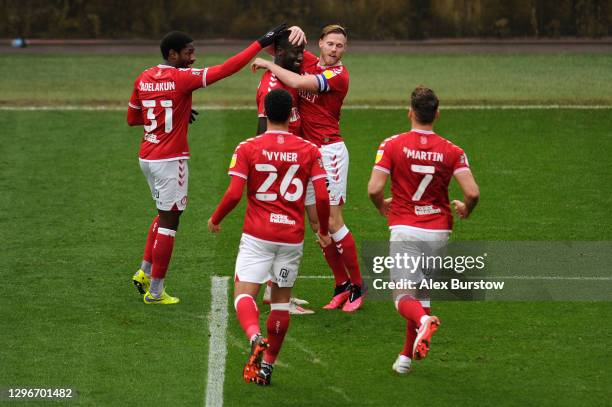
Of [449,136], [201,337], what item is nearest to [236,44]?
[449,136]

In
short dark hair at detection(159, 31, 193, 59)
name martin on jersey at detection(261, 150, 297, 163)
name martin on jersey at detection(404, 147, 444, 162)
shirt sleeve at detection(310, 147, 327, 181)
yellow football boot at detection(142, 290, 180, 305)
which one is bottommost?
yellow football boot at detection(142, 290, 180, 305)

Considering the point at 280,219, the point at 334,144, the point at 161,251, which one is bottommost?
the point at 161,251

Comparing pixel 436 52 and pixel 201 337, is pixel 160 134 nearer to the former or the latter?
pixel 201 337

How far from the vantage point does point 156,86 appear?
1002 centimetres

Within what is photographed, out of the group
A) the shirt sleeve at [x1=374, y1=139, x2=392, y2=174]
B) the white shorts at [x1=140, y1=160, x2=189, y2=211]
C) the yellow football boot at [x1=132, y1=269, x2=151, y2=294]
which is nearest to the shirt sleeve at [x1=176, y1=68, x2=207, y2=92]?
the white shorts at [x1=140, y1=160, x2=189, y2=211]

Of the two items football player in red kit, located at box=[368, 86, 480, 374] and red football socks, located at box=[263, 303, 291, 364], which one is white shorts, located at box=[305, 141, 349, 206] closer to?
football player in red kit, located at box=[368, 86, 480, 374]

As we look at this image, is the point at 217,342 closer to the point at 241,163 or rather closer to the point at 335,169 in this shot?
the point at 241,163

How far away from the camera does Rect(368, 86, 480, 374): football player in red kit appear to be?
8109 mm

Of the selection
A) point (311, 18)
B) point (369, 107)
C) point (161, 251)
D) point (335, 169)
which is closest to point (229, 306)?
point (161, 251)

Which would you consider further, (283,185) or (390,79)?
(390,79)

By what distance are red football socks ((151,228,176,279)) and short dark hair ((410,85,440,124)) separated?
3.07 m

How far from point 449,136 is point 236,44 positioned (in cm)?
1019

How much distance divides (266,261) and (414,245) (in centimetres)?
114

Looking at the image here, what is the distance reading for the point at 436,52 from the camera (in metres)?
25.3
